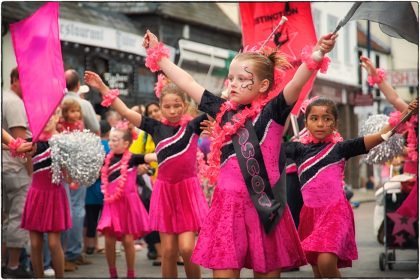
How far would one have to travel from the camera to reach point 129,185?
8711mm

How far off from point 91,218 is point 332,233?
517 centimetres

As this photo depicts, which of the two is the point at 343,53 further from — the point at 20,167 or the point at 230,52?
the point at 20,167

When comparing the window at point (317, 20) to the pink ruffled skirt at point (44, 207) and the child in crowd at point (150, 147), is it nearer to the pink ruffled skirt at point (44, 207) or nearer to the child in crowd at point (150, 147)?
the child in crowd at point (150, 147)

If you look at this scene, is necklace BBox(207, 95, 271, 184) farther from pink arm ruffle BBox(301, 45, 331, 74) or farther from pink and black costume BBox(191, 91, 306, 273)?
pink arm ruffle BBox(301, 45, 331, 74)

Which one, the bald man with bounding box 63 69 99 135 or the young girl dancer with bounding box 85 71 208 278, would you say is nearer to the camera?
the young girl dancer with bounding box 85 71 208 278

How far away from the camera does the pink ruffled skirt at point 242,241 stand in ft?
15.9

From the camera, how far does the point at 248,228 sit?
4.91 metres

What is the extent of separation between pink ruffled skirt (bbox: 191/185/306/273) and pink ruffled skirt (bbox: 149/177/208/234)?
2.08 metres

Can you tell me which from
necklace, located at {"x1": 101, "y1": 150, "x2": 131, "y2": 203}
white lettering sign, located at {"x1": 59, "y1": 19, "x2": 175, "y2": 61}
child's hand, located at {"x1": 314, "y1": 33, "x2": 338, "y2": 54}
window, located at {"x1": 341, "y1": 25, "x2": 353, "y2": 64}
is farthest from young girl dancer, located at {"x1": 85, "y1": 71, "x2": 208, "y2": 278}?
window, located at {"x1": 341, "y1": 25, "x2": 353, "y2": 64}

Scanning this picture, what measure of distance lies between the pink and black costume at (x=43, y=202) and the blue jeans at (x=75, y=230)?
145 centimetres

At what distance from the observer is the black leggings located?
10604mm

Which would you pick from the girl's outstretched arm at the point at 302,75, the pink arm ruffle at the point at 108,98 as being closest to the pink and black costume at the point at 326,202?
Result: the girl's outstretched arm at the point at 302,75

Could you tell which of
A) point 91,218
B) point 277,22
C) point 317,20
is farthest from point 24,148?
point 317,20

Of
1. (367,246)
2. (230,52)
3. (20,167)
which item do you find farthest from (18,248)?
(230,52)
